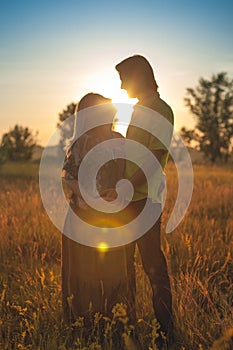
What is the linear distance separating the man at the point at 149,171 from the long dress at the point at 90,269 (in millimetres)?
176

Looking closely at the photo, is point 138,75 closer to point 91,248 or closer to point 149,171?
point 149,171

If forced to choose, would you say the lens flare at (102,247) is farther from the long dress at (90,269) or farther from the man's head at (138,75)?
the man's head at (138,75)

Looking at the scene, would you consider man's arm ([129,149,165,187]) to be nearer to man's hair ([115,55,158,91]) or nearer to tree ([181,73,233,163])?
man's hair ([115,55,158,91])

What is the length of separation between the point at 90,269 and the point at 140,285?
77 centimetres

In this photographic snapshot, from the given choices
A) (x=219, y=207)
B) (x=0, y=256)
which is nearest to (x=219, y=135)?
(x=219, y=207)

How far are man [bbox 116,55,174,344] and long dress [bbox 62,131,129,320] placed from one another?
176 mm

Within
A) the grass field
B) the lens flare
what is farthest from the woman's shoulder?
the grass field

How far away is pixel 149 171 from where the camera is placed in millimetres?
3014

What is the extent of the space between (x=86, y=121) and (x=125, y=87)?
15.2 inches

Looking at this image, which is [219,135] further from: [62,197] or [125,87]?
[125,87]

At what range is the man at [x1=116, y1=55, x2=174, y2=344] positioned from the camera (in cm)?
303

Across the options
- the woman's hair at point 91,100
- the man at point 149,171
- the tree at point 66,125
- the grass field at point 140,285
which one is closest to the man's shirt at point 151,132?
the man at point 149,171

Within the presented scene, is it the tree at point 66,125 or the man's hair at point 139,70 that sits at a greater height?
the tree at point 66,125

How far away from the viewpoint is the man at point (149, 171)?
9.93 feet
